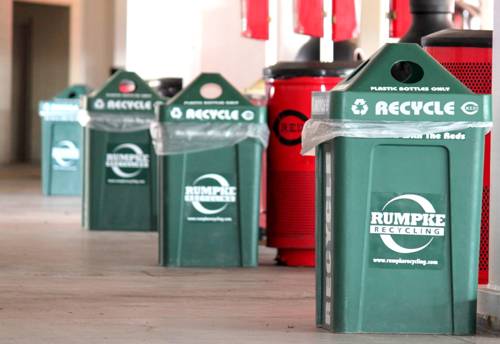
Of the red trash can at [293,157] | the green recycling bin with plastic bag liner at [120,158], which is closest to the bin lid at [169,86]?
the green recycling bin with plastic bag liner at [120,158]

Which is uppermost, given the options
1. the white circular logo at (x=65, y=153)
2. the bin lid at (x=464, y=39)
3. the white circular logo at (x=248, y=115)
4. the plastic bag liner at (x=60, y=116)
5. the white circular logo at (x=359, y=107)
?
the bin lid at (x=464, y=39)

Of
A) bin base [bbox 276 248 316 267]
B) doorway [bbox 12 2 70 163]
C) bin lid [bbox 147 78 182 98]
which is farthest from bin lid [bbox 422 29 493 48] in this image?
doorway [bbox 12 2 70 163]

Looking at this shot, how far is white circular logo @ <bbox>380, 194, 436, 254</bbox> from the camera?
4047 mm

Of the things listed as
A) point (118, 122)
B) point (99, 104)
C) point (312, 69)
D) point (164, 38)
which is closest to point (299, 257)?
point (312, 69)

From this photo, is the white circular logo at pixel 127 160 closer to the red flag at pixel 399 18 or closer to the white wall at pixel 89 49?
the red flag at pixel 399 18

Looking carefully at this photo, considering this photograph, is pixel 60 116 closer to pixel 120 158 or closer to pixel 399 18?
pixel 120 158

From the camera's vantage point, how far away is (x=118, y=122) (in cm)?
818

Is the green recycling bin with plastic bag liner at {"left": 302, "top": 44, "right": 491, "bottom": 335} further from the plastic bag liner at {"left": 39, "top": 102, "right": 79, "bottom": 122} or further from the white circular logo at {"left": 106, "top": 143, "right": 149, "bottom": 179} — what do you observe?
the plastic bag liner at {"left": 39, "top": 102, "right": 79, "bottom": 122}

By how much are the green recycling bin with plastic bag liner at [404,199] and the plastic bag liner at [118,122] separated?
13.7 ft

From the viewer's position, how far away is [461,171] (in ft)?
13.3

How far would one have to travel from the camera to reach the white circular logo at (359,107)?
4.02 metres

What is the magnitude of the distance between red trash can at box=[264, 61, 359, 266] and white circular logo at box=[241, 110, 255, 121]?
0.80 ft

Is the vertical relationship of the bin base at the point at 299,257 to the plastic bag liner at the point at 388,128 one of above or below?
below

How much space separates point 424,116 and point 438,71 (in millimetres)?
153
